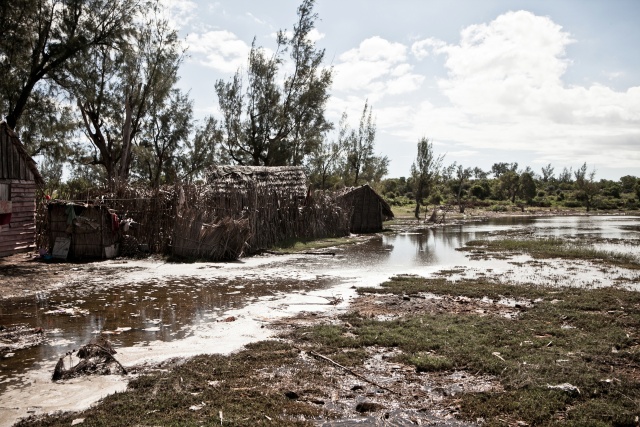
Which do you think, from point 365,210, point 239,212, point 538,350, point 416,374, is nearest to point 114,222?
point 239,212

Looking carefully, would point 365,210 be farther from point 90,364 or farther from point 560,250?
point 90,364

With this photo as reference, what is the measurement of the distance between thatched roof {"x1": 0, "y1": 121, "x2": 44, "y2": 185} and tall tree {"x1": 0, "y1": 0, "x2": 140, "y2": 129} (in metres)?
2.26

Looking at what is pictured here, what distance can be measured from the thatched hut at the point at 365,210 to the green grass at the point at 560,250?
6.79 metres

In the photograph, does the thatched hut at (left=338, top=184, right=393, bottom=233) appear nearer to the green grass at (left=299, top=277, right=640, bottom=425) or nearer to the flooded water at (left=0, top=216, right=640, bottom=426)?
the flooded water at (left=0, top=216, right=640, bottom=426)

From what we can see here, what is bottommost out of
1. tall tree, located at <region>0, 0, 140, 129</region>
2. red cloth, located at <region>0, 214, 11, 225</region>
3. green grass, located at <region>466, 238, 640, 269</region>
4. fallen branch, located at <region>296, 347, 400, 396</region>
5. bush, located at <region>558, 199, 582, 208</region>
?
fallen branch, located at <region>296, 347, 400, 396</region>

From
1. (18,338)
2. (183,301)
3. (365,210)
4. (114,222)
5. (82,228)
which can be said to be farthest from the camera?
(365,210)

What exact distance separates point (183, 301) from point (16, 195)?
8245 mm

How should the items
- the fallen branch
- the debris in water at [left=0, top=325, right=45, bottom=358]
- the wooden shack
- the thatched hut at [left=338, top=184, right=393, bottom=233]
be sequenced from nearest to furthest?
the fallen branch → the debris in water at [left=0, top=325, right=45, bottom=358] → the wooden shack → the thatched hut at [left=338, top=184, right=393, bottom=233]

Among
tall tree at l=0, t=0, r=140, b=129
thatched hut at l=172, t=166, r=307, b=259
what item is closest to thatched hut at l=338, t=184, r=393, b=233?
thatched hut at l=172, t=166, r=307, b=259

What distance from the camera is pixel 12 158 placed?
539 inches

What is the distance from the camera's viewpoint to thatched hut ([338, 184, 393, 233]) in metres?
25.4

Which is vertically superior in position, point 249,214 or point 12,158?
point 12,158

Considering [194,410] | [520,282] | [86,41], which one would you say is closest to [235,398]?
[194,410]

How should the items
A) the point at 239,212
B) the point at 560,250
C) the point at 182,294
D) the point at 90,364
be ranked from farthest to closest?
the point at 560,250
the point at 239,212
the point at 182,294
the point at 90,364
